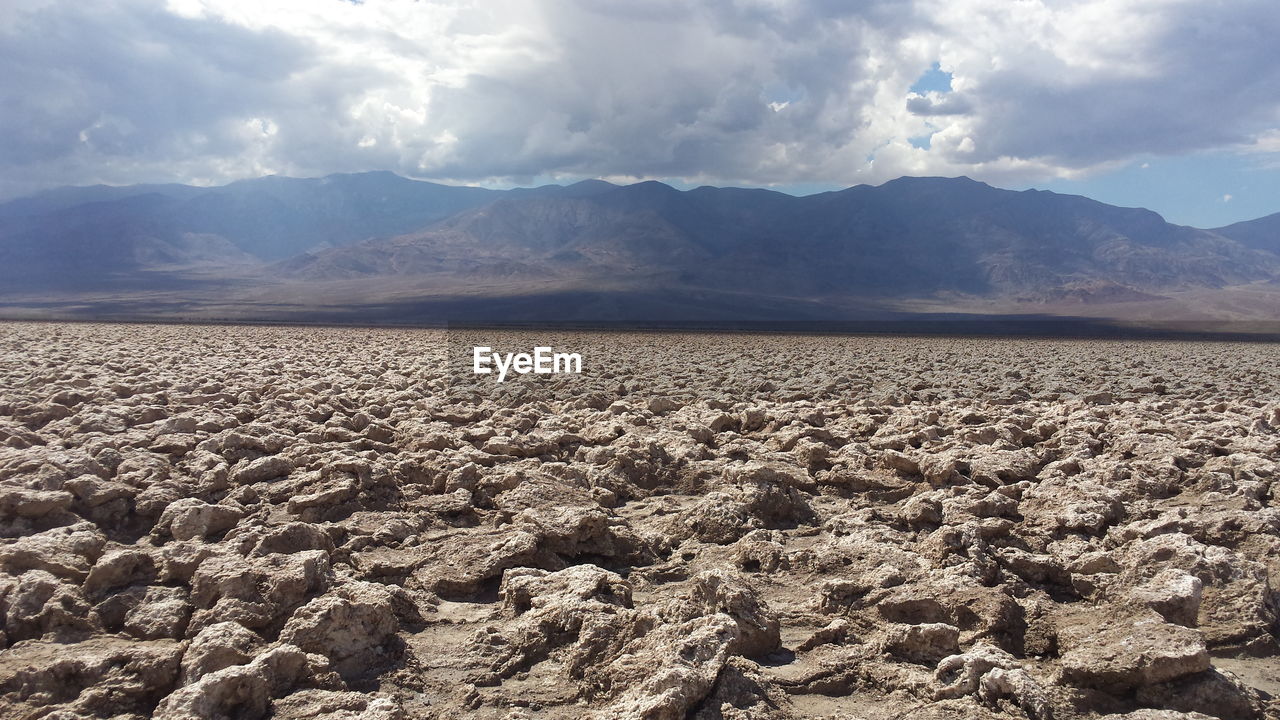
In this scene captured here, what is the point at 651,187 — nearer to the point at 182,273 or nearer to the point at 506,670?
the point at 182,273

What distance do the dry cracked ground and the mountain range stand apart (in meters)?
51.8

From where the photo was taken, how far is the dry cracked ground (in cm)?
294

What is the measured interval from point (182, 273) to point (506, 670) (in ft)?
423

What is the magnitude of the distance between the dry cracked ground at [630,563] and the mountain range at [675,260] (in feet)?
170

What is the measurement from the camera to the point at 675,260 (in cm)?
11338

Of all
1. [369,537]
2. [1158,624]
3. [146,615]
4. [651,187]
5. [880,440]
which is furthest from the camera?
[651,187]

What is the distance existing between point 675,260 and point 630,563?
361 feet

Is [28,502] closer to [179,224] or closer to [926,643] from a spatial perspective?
[926,643]

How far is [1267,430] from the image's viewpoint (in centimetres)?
707

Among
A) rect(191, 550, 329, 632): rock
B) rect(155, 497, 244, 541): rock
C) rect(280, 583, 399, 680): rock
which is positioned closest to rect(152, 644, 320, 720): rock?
A: rect(280, 583, 399, 680): rock

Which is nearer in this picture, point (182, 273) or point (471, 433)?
point (471, 433)

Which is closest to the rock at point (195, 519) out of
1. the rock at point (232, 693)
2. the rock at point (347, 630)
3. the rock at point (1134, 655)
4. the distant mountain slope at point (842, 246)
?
the rock at point (347, 630)

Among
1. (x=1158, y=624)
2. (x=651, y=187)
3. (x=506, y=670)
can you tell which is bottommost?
(x=506, y=670)

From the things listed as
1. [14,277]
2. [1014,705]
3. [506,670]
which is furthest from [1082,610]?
[14,277]
